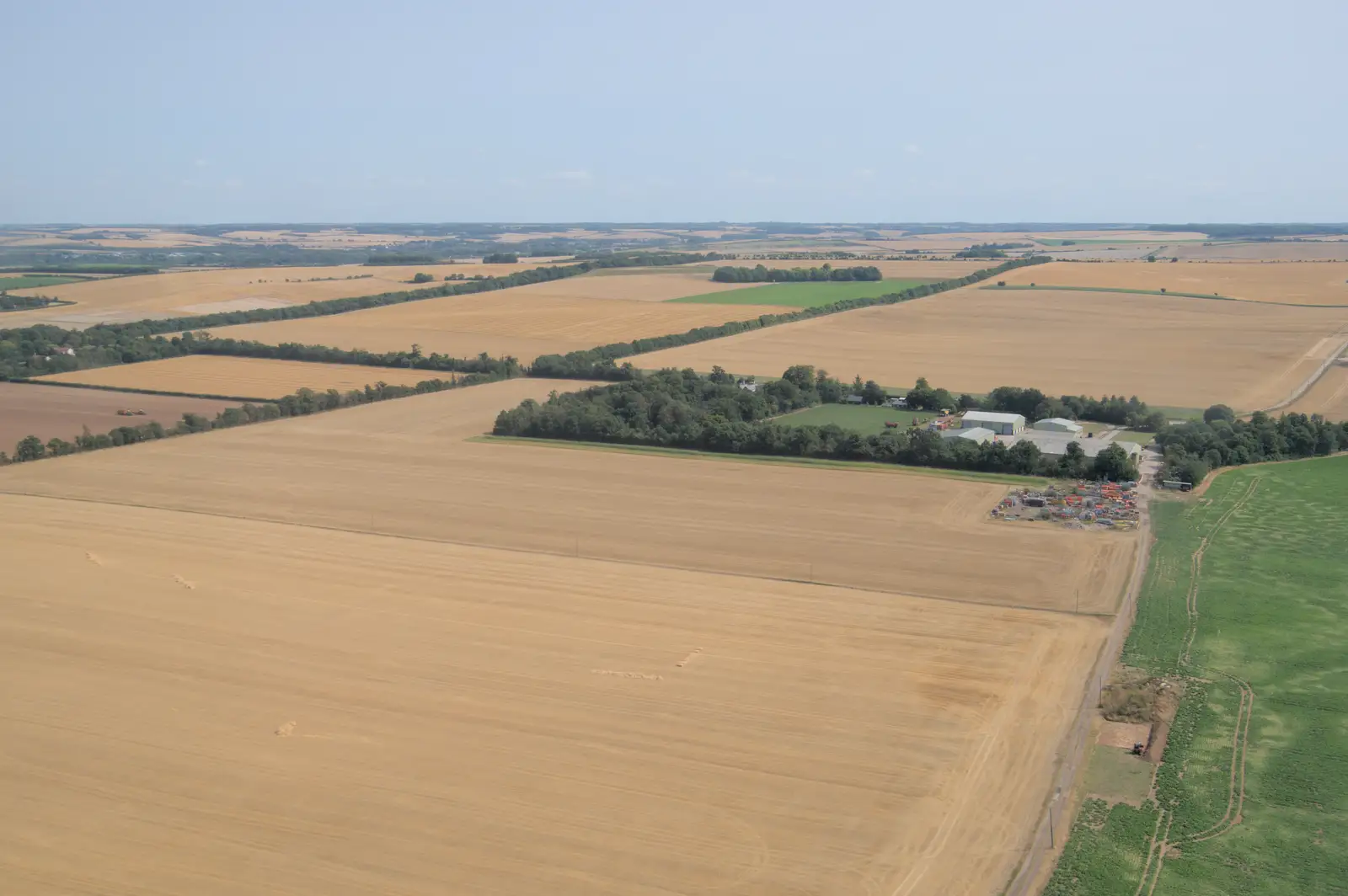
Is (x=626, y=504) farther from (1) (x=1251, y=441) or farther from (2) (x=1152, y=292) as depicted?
(2) (x=1152, y=292)

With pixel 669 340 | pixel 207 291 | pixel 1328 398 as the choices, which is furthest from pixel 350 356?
pixel 1328 398

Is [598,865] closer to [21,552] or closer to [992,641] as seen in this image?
[992,641]

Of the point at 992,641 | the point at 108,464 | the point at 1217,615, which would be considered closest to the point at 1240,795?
the point at 992,641

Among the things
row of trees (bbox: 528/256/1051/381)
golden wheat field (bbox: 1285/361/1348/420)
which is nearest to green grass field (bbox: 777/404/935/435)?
row of trees (bbox: 528/256/1051/381)

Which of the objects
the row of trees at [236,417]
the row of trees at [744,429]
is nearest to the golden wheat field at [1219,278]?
the row of trees at [744,429]

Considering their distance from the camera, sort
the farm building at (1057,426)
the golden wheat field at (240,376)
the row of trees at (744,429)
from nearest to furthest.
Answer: the row of trees at (744,429) → the farm building at (1057,426) → the golden wheat field at (240,376)

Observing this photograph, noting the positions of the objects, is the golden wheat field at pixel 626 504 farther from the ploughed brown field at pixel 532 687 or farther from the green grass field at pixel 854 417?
the green grass field at pixel 854 417
